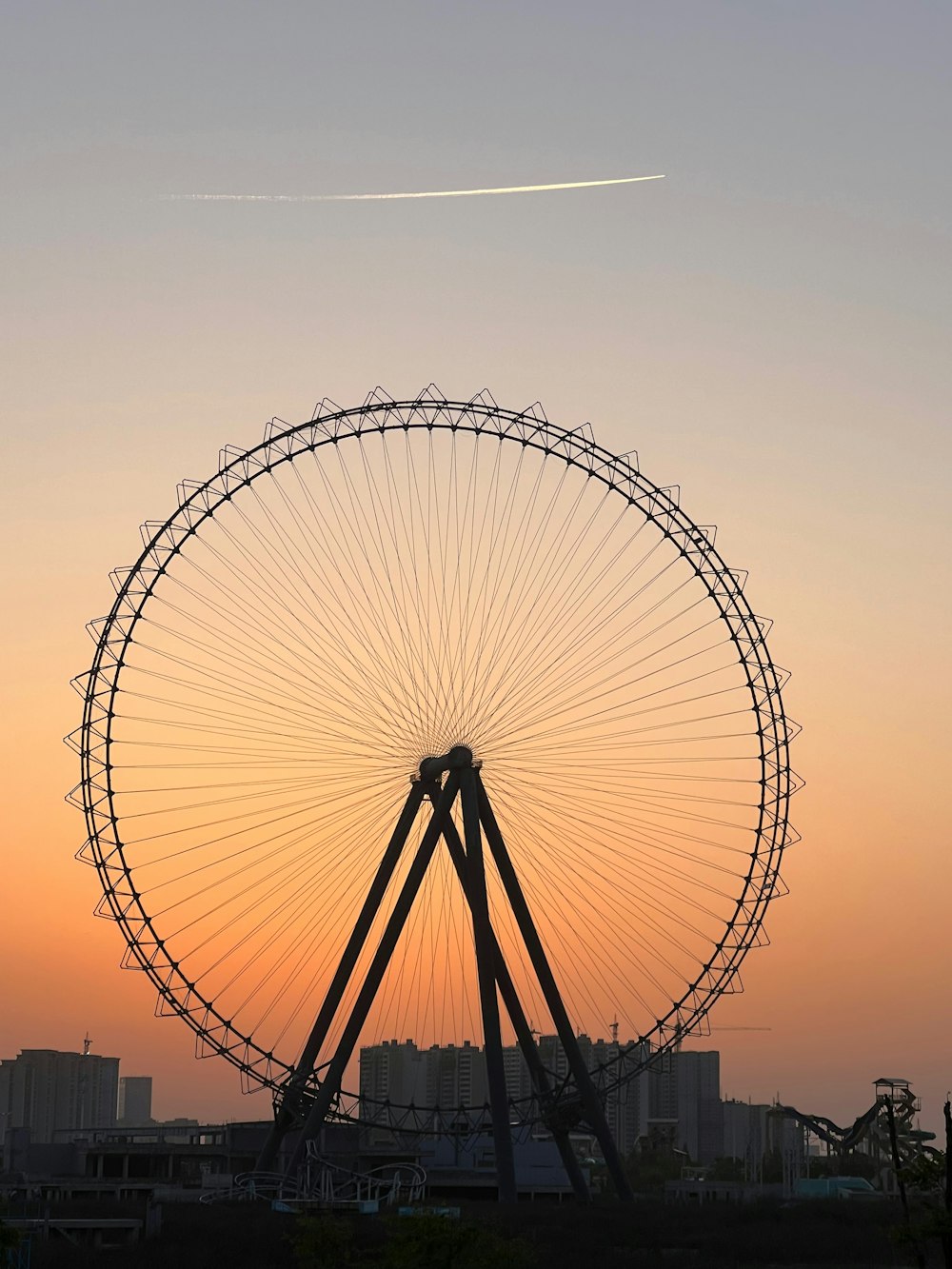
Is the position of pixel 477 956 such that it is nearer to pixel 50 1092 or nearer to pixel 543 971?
pixel 543 971

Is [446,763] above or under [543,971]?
above

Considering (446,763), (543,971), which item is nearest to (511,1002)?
(543,971)

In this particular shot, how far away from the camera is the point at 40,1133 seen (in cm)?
16112

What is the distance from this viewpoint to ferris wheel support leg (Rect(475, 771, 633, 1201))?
190 ft

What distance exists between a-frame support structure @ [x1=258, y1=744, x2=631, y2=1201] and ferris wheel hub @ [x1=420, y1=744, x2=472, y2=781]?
0.03 meters

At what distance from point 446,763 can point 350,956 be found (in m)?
6.78

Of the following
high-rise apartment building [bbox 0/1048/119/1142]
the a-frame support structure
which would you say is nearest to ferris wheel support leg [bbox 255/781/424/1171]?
the a-frame support structure

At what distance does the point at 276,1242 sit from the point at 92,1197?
27824 millimetres

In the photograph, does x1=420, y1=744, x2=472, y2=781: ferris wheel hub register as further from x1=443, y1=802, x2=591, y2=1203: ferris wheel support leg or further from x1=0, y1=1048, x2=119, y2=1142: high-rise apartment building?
x1=0, y1=1048, x2=119, y2=1142: high-rise apartment building

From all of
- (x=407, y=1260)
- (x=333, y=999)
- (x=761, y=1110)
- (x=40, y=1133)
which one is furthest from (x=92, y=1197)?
(x=761, y=1110)

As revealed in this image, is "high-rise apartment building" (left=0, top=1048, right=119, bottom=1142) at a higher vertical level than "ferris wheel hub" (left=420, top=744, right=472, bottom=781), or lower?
lower

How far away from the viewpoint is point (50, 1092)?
6654 inches

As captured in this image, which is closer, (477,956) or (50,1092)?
(477,956)

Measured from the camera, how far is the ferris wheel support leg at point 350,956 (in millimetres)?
57156
